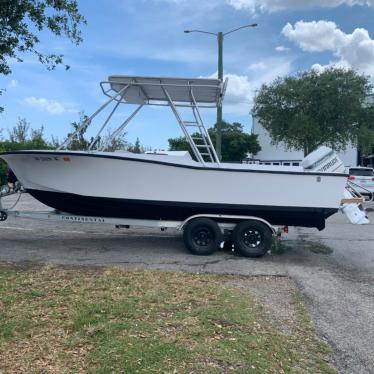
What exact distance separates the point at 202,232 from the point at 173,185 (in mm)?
974

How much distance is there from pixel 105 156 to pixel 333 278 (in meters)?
4.02

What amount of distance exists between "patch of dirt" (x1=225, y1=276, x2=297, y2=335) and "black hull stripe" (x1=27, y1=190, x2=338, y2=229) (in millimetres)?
1676

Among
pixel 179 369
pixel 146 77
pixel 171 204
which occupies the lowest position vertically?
pixel 179 369

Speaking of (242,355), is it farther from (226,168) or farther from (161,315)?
(226,168)

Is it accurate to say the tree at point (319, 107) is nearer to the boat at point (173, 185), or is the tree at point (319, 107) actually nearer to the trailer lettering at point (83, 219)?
the boat at point (173, 185)

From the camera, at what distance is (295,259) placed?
27.4 feet

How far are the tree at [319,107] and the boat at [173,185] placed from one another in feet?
64.9

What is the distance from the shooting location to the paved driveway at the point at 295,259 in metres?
4.83

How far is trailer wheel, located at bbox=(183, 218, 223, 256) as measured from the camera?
8.21 meters

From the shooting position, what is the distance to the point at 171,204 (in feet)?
26.8

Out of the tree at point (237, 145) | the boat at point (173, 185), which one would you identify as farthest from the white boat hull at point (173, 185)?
the tree at point (237, 145)

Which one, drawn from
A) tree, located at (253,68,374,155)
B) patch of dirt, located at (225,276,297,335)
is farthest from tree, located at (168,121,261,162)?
patch of dirt, located at (225,276,297,335)

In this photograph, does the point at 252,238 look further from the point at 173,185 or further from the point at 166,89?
the point at 166,89

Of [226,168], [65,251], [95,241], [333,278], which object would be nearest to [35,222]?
[95,241]
